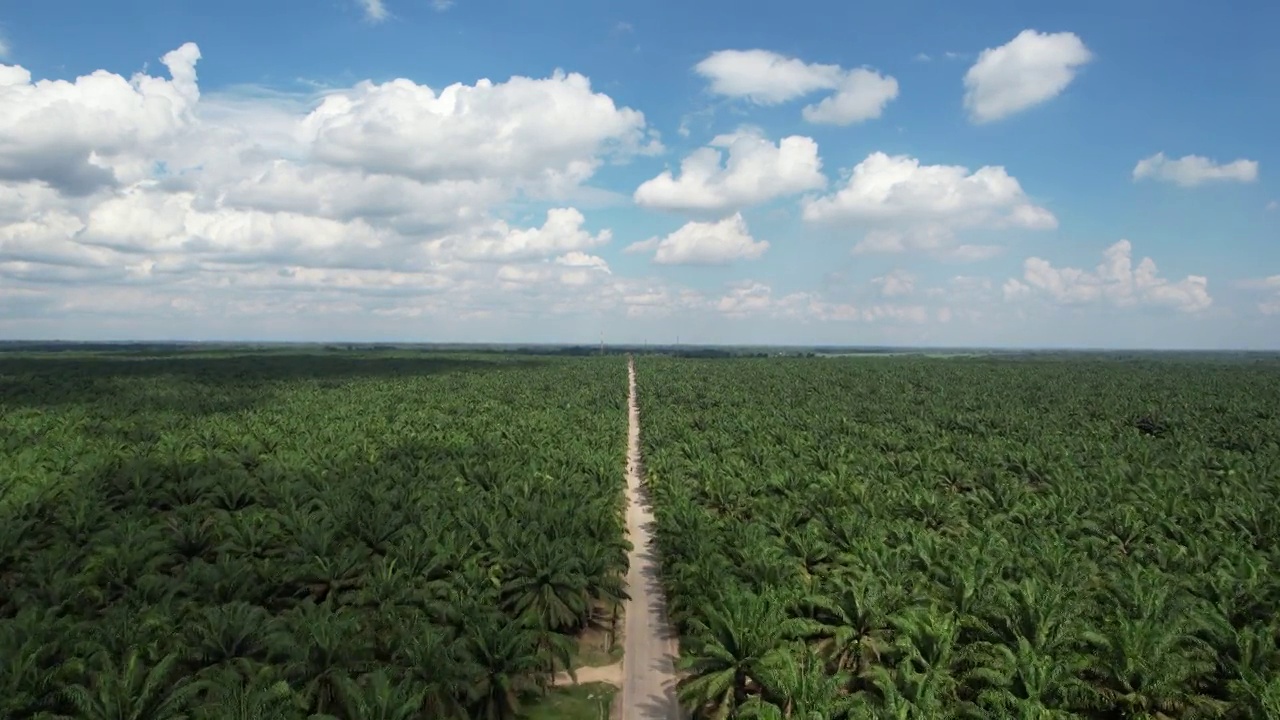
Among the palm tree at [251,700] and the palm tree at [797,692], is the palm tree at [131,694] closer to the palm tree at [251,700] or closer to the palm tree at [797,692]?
the palm tree at [251,700]

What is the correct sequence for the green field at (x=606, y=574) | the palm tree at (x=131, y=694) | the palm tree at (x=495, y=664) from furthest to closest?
the palm tree at (x=495, y=664) → the green field at (x=606, y=574) → the palm tree at (x=131, y=694)

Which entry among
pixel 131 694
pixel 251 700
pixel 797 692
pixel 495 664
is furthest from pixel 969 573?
pixel 131 694

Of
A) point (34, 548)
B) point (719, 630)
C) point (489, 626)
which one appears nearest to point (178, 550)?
point (34, 548)

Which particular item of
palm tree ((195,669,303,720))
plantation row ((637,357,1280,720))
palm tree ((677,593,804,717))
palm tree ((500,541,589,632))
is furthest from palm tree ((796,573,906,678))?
palm tree ((195,669,303,720))

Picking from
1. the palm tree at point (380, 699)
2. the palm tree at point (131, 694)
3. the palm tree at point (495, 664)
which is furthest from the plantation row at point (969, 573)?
the palm tree at point (131, 694)

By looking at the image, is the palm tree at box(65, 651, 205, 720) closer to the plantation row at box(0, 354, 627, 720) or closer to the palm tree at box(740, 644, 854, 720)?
the plantation row at box(0, 354, 627, 720)

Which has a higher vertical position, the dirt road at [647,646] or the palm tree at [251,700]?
the palm tree at [251,700]

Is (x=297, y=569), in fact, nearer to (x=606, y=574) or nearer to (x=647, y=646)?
(x=606, y=574)
